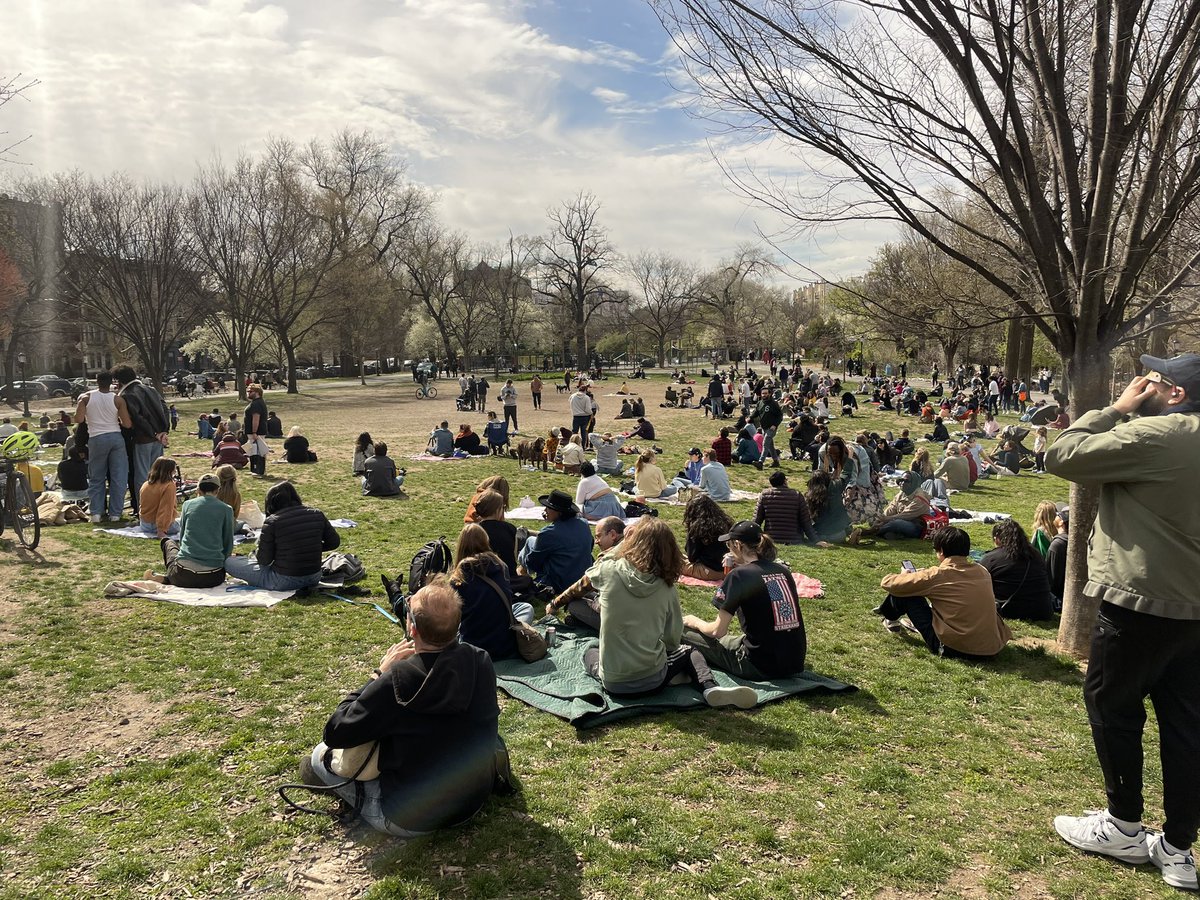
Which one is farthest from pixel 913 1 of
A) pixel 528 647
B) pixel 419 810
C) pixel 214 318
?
pixel 214 318

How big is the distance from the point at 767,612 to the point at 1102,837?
7.51 ft

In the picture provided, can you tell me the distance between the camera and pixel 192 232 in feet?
112

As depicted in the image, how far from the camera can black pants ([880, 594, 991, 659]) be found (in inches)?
252

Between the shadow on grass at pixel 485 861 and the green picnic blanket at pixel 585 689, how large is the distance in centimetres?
117

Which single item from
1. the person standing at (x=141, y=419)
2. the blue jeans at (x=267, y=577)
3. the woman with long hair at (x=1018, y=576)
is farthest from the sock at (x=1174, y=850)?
the person standing at (x=141, y=419)

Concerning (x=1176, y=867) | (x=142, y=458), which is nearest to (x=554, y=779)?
(x=1176, y=867)

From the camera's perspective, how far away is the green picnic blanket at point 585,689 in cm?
506

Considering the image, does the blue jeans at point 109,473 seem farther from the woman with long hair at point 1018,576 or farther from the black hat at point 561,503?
the woman with long hair at point 1018,576

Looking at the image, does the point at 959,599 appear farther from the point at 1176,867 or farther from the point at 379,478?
the point at 379,478

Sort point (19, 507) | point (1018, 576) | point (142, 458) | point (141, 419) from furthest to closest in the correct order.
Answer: point (142, 458) < point (141, 419) < point (19, 507) < point (1018, 576)

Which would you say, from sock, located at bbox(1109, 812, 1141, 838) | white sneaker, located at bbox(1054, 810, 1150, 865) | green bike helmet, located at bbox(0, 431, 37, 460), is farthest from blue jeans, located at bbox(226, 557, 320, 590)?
sock, located at bbox(1109, 812, 1141, 838)

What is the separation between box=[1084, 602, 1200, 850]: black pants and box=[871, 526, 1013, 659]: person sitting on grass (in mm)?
2768

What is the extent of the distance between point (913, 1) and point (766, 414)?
673 inches

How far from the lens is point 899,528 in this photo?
11.4 metres
